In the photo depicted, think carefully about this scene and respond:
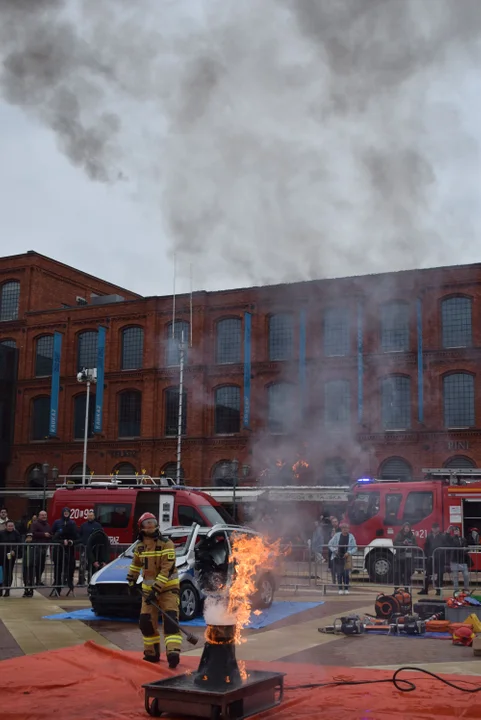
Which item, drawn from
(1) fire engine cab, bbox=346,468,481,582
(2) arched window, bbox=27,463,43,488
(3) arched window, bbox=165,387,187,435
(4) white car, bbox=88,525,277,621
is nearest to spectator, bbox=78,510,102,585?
(4) white car, bbox=88,525,277,621

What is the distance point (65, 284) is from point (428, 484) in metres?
33.1

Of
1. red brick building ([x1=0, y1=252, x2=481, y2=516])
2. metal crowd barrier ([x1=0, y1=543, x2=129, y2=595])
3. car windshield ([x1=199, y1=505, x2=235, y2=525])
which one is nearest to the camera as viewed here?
metal crowd barrier ([x1=0, y1=543, x2=129, y2=595])

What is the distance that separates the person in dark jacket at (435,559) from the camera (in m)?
17.7

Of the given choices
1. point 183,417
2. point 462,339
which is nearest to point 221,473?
point 183,417

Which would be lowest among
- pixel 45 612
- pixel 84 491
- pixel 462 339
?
pixel 45 612

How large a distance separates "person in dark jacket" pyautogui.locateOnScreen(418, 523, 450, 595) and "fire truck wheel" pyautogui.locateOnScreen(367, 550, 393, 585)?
45.1 inches

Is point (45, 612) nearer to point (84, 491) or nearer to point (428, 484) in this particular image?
point (84, 491)

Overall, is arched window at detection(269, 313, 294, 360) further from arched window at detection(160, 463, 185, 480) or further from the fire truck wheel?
the fire truck wheel

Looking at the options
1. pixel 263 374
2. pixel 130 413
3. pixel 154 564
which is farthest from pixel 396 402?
pixel 154 564

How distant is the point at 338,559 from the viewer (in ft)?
60.5

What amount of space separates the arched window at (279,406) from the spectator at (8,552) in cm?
1225

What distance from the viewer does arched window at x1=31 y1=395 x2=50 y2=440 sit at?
46.7 metres

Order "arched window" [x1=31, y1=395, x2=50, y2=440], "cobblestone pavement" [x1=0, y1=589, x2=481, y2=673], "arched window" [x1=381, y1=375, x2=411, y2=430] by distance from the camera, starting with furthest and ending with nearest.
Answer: "arched window" [x1=31, y1=395, x2=50, y2=440] < "arched window" [x1=381, y1=375, x2=411, y2=430] < "cobblestone pavement" [x1=0, y1=589, x2=481, y2=673]

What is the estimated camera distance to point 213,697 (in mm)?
6738
